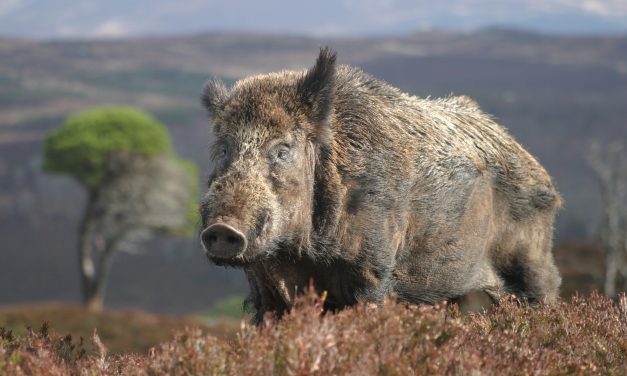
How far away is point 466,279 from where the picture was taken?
A: 750 centimetres

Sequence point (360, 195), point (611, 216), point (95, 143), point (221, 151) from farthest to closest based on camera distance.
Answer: point (95, 143), point (611, 216), point (360, 195), point (221, 151)

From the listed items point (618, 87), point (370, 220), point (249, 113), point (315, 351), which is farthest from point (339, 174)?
point (618, 87)

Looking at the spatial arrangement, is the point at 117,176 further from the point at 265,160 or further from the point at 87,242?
the point at 265,160

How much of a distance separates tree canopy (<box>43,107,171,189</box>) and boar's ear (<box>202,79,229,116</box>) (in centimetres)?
3435

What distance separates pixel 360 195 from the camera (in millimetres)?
6527

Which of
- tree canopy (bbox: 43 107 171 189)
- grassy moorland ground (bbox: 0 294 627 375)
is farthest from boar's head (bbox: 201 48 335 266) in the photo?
tree canopy (bbox: 43 107 171 189)

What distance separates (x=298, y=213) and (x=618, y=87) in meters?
118

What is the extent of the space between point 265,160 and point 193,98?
138 m

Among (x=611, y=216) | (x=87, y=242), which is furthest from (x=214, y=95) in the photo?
(x=87, y=242)

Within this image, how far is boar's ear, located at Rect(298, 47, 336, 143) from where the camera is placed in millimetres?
6574

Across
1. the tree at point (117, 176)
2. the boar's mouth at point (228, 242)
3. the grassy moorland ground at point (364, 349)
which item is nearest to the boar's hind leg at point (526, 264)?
the grassy moorland ground at point (364, 349)

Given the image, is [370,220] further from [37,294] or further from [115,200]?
[37,294]

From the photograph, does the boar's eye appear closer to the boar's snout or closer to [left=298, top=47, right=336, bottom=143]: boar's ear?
[left=298, top=47, right=336, bottom=143]: boar's ear

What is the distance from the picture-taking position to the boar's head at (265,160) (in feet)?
18.2
